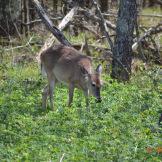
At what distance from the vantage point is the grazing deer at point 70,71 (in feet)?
37.3

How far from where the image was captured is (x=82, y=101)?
1152cm

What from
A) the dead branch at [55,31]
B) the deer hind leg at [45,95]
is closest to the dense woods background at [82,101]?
the deer hind leg at [45,95]

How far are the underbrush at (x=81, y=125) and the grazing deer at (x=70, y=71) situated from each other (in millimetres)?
258

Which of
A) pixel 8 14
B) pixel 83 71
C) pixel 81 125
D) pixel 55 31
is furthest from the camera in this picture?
pixel 8 14

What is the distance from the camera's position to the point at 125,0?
Result: 13453 millimetres

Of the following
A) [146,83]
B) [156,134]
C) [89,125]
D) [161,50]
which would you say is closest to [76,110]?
[89,125]

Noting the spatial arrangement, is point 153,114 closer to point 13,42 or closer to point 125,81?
point 125,81

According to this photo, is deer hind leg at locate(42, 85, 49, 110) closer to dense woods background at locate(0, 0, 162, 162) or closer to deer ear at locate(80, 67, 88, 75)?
dense woods background at locate(0, 0, 162, 162)

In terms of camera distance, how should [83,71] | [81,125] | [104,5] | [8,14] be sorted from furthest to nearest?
1. [104,5]
2. [8,14]
3. [83,71]
4. [81,125]

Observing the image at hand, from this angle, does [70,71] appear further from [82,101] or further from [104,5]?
[104,5]

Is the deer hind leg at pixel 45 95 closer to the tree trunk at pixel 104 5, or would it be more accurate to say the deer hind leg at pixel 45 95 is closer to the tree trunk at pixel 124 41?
the tree trunk at pixel 124 41

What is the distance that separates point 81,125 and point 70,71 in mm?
2553

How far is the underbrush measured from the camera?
25.5 ft

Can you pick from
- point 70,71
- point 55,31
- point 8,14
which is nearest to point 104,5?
point 8,14
